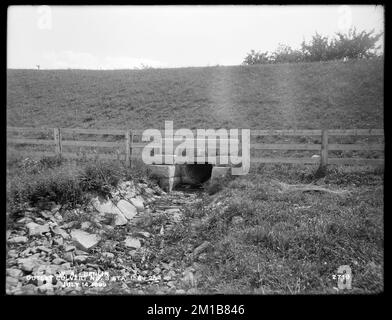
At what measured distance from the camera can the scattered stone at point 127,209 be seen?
19.8ft

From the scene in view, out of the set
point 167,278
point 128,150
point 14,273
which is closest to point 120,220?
point 167,278

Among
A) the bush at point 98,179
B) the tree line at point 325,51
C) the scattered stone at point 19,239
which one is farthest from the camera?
the tree line at point 325,51

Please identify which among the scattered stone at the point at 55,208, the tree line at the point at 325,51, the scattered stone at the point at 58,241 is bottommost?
the scattered stone at the point at 58,241

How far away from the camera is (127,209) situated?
20.4ft

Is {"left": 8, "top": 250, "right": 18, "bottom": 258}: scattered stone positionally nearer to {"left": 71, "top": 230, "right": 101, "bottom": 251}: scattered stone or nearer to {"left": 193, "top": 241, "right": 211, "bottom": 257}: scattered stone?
{"left": 71, "top": 230, "right": 101, "bottom": 251}: scattered stone

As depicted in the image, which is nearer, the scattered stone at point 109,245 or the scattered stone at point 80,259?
the scattered stone at point 80,259

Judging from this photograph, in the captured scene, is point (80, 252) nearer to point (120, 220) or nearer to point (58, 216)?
point (58, 216)

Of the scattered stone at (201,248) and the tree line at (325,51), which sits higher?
the tree line at (325,51)

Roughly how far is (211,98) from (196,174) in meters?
9.93

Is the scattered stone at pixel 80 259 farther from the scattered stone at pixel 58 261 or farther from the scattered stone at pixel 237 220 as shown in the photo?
the scattered stone at pixel 237 220

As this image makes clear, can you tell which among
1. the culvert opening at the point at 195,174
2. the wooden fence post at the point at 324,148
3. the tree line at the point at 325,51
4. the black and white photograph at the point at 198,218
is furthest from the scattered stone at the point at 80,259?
the tree line at the point at 325,51

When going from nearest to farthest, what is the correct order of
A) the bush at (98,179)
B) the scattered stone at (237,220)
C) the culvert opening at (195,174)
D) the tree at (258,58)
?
the scattered stone at (237,220)
the bush at (98,179)
the culvert opening at (195,174)
the tree at (258,58)

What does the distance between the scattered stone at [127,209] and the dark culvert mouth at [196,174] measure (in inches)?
162
